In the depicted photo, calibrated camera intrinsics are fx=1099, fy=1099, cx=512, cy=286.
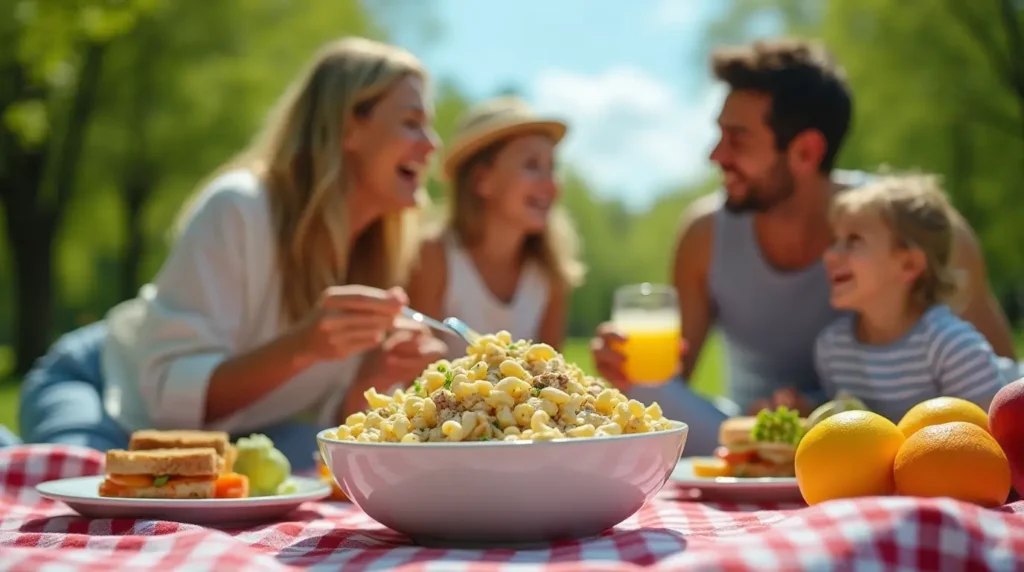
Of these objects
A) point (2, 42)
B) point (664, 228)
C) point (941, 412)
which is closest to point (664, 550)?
point (941, 412)

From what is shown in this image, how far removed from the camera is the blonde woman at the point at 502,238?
4555 mm

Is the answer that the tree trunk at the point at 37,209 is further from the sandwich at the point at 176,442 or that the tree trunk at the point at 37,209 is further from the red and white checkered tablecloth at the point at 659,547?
the red and white checkered tablecloth at the point at 659,547

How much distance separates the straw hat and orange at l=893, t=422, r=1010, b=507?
10.4 feet

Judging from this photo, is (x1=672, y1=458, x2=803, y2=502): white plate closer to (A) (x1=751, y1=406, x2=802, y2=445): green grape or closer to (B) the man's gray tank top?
(A) (x1=751, y1=406, x2=802, y2=445): green grape

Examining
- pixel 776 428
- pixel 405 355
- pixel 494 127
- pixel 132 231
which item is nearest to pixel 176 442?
pixel 405 355

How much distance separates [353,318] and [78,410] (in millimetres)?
1236

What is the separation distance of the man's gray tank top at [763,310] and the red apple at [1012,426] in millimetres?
1817

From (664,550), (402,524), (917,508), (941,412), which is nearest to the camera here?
(917,508)

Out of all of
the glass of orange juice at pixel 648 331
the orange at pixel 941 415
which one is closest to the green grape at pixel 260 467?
the orange at pixel 941 415

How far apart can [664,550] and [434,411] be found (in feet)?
1.17

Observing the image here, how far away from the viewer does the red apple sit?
164 cm

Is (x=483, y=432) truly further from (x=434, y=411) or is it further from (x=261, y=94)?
(x=261, y=94)

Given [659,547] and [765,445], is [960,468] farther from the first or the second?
[765,445]

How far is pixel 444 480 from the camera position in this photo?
1.39 metres
